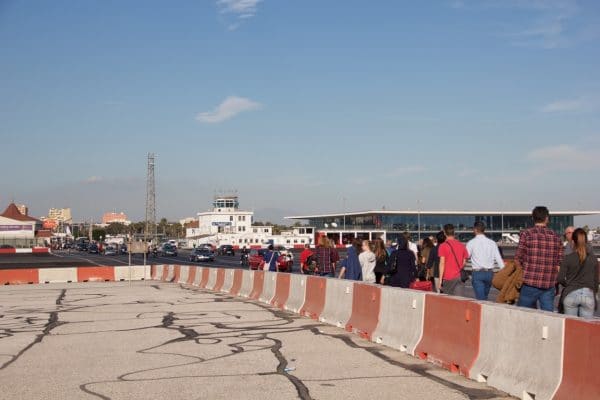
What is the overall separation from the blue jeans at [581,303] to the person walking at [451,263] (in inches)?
141

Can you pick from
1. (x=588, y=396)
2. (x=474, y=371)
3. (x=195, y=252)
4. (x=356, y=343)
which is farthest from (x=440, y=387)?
(x=195, y=252)

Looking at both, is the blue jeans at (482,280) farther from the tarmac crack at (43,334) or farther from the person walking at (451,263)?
the tarmac crack at (43,334)

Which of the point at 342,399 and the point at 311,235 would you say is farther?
the point at 311,235

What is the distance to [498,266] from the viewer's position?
12953 mm

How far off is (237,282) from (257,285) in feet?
8.56

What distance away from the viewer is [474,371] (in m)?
9.16

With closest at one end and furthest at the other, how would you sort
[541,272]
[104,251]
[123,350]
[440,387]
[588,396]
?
[588,396] < [440,387] < [541,272] < [123,350] < [104,251]

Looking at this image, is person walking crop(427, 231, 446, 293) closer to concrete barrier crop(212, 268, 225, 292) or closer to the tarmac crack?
the tarmac crack

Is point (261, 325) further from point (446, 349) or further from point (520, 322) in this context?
point (520, 322)

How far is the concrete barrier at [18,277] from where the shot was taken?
36844 mm

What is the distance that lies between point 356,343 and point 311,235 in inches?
5523

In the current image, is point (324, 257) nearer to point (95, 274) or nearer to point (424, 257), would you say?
point (424, 257)

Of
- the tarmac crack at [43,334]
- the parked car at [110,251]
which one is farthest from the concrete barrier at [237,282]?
the parked car at [110,251]

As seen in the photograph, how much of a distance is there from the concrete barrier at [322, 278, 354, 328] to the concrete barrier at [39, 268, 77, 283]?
2449 cm
